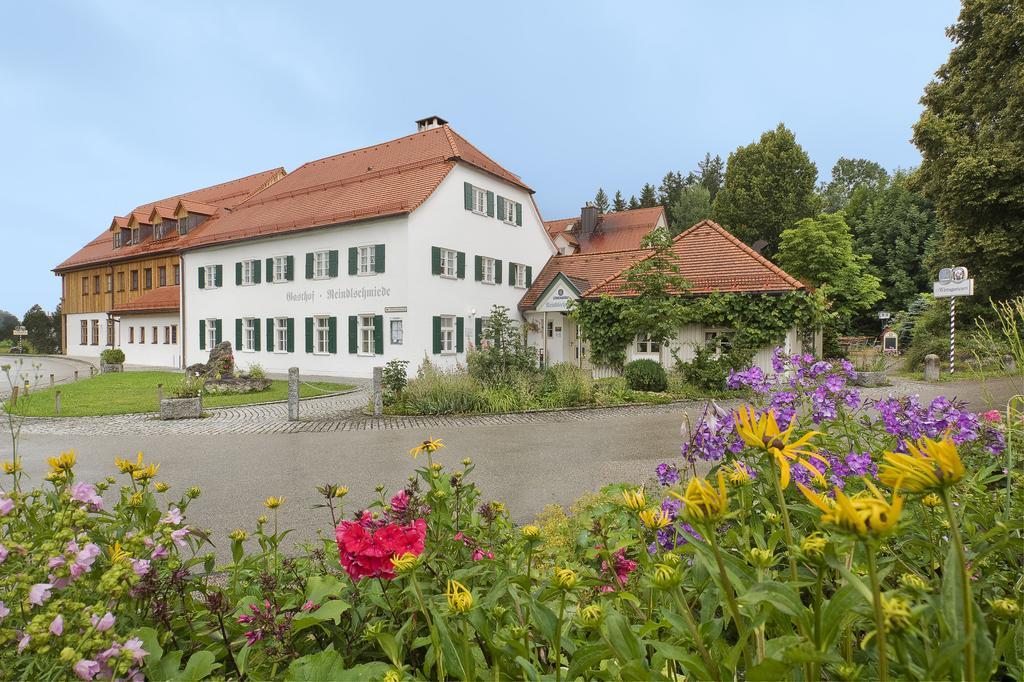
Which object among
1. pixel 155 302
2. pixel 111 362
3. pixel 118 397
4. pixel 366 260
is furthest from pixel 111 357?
pixel 366 260

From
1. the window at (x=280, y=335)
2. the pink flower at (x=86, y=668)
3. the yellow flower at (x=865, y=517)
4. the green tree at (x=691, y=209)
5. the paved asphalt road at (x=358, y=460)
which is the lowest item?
the paved asphalt road at (x=358, y=460)

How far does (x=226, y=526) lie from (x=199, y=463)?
3.05 metres

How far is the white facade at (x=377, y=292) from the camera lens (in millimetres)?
20141

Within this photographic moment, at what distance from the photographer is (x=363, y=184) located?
23656 millimetres

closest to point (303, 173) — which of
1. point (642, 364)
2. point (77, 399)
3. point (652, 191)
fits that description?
point (77, 399)

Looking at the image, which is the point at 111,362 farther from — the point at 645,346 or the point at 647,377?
the point at 647,377

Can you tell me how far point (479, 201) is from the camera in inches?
899

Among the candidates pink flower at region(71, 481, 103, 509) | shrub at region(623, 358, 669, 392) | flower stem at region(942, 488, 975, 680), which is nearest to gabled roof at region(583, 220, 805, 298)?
shrub at region(623, 358, 669, 392)

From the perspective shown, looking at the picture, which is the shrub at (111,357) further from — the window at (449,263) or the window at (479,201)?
Answer: the window at (479,201)

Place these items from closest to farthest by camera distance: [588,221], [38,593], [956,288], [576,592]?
→ [38,593]
[576,592]
[956,288]
[588,221]

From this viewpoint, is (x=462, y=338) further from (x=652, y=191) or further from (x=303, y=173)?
(x=652, y=191)

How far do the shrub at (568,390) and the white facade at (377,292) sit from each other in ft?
24.5

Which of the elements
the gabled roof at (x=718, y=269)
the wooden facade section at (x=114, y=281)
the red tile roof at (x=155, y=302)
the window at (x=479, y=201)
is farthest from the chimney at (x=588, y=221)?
the red tile roof at (x=155, y=302)

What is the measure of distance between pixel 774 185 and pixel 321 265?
32.7 m
